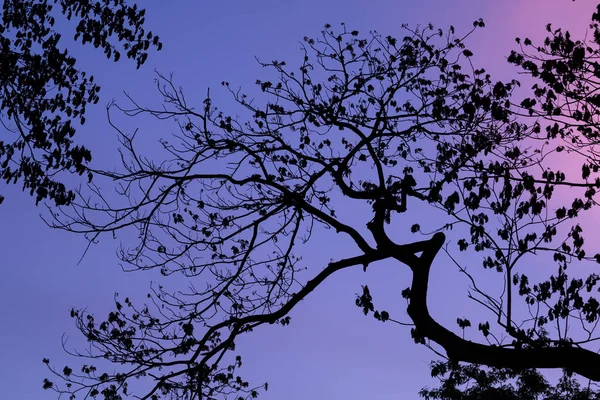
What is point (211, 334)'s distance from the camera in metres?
10.2

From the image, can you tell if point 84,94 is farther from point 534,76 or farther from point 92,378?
point 534,76

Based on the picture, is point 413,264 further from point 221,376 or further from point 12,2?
point 12,2

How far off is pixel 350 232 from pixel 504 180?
231 cm

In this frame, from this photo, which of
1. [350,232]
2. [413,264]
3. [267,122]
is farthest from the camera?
[267,122]

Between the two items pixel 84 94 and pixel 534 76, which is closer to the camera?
pixel 84 94

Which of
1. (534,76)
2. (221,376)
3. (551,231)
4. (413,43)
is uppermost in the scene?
(413,43)

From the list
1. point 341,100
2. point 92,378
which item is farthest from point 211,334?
point 341,100

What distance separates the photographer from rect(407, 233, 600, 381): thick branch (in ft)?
24.7

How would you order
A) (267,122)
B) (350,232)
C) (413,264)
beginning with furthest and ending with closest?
(267,122)
(350,232)
(413,264)

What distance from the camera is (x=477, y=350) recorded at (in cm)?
805

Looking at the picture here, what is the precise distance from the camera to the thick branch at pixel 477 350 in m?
7.54

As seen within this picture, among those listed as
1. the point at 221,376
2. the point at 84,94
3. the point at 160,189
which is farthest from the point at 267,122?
the point at 221,376

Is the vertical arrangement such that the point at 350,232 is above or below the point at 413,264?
above

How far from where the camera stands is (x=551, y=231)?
410 inches
